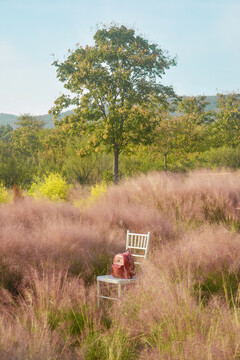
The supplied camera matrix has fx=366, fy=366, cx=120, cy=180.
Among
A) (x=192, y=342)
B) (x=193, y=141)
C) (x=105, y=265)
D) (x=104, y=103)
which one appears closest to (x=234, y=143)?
(x=193, y=141)

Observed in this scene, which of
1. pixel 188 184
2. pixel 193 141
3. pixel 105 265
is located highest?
pixel 193 141

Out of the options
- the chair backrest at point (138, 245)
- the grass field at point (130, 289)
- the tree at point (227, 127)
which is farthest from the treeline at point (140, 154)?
the chair backrest at point (138, 245)

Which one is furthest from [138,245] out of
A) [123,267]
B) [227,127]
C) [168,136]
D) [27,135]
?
[27,135]

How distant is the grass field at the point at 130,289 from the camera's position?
2.80 m

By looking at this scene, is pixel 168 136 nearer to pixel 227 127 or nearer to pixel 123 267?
pixel 227 127

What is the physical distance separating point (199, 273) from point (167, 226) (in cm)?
241

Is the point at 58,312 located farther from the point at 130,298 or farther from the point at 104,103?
the point at 104,103

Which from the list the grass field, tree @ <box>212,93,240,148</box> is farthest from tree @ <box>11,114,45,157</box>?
the grass field

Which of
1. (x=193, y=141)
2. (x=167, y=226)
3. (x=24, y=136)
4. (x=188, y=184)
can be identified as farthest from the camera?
(x=24, y=136)

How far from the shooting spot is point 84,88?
50.3 ft

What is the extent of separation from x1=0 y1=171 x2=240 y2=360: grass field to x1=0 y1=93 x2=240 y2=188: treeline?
681 centimetres

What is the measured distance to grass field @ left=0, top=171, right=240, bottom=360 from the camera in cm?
280

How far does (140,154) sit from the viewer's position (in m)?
22.6

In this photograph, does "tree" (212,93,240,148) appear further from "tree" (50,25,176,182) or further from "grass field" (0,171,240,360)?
"grass field" (0,171,240,360)
